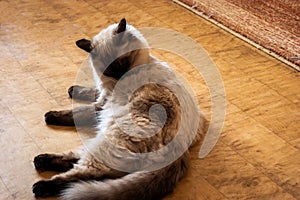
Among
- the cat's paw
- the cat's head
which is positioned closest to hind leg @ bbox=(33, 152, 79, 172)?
the cat's head

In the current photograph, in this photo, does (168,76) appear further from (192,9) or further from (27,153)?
(192,9)

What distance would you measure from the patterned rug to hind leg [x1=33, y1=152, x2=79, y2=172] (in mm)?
1542

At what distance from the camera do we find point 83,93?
2.44 meters

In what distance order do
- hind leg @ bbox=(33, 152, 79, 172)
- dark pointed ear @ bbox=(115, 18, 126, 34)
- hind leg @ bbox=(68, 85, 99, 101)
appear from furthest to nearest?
hind leg @ bbox=(68, 85, 99, 101) < dark pointed ear @ bbox=(115, 18, 126, 34) < hind leg @ bbox=(33, 152, 79, 172)

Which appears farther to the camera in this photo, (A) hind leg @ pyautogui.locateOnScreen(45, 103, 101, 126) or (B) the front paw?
(A) hind leg @ pyautogui.locateOnScreen(45, 103, 101, 126)

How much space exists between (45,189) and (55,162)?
15cm

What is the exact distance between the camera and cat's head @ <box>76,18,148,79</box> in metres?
2.13

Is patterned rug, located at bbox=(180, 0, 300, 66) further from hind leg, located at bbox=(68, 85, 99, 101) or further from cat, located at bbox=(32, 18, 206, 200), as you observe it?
hind leg, located at bbox=(68, 85, 99, 101)

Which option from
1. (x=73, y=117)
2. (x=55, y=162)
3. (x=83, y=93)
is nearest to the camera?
(x=55, y=162)

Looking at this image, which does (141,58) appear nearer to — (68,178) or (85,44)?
(85,44)

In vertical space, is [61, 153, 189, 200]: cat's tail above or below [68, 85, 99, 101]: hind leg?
above

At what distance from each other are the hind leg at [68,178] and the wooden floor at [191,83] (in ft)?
0.20

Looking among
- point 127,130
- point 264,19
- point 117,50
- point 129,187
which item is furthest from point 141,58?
point 264,19

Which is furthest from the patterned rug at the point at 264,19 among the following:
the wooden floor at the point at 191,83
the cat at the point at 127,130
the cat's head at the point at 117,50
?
the cat's head at the point at 117,50
